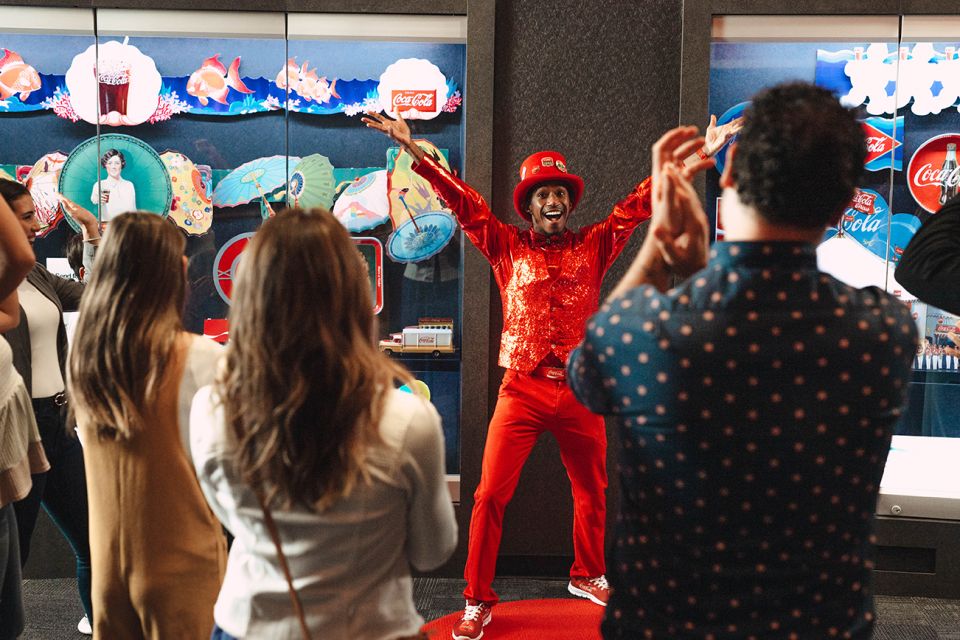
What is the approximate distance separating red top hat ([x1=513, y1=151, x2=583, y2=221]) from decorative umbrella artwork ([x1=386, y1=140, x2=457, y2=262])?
0.46m

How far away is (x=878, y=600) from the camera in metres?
3.56

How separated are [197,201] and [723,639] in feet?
10.7

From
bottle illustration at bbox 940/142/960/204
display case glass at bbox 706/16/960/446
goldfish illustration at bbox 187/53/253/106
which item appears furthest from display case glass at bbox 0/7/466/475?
bottle illustration at bbox 940/142/960/204

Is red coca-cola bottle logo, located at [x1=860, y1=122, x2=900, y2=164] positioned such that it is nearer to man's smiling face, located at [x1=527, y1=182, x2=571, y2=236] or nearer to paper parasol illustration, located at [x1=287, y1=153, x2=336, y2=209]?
man's smiling face, located at [x1=527, y1=182, x2=571, y2=236]

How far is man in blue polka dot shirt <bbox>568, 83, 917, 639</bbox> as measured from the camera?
1.14 meters

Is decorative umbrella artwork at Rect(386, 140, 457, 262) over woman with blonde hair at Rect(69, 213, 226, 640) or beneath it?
over

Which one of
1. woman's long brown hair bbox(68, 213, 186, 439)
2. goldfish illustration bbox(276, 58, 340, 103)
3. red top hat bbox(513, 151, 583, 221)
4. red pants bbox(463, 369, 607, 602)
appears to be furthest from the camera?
goldfish illustration bbox(276, 58, 340, 103)

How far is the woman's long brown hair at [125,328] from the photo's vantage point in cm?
162

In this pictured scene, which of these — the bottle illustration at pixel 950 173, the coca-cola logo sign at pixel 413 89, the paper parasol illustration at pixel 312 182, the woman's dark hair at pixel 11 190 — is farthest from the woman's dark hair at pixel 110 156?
the bottle illustration at pixel 950 173

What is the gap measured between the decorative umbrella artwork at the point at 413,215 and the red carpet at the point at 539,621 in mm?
1573

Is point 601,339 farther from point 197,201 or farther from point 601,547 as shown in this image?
point 197,201

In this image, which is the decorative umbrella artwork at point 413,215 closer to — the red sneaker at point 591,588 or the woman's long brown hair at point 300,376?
the red sneaker at point 591,588

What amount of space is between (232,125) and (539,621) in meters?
2.51

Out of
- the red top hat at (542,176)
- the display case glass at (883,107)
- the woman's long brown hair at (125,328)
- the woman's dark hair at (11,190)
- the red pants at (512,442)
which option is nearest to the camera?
the woman's long brown hair at (125,328)
